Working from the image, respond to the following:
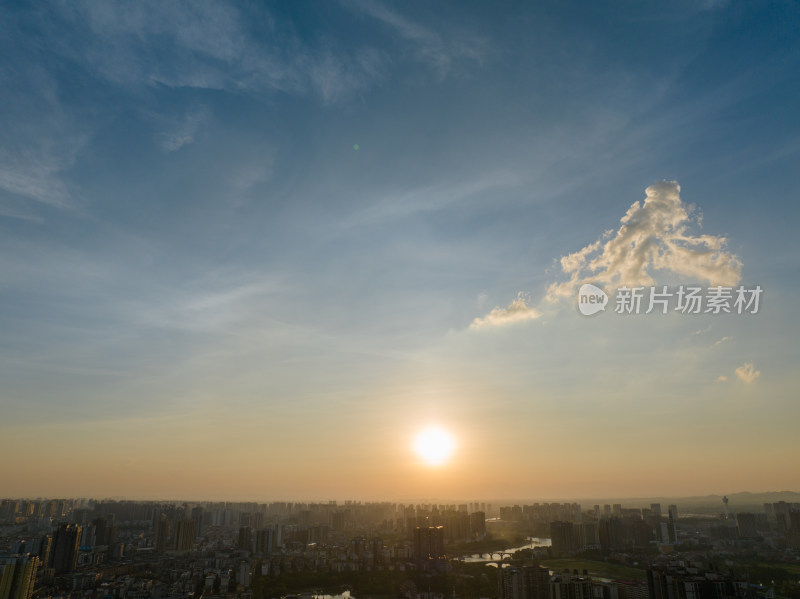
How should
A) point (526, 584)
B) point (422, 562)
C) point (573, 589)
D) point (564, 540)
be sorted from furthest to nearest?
point (564, 540) → point (422, 562) → point (526, 584) → point (573, 589)

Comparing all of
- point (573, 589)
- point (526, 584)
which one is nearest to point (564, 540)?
point (526, 584)

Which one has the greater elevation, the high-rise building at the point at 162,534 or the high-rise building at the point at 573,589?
the high-rise building at the point at 573,589

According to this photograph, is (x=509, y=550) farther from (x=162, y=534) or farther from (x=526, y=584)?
(x=162, y=534)

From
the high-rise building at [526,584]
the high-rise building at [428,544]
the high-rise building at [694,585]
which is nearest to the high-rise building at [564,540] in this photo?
the high-rise building at [428,544]

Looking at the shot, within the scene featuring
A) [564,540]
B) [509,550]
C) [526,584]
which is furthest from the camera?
[509,550]

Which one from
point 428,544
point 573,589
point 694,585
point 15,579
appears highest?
point 694,585

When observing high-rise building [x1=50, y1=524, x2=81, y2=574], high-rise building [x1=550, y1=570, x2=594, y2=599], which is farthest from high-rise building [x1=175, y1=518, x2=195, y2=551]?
high-rise building [x1=550, y1=570, x2=594, y2=599]

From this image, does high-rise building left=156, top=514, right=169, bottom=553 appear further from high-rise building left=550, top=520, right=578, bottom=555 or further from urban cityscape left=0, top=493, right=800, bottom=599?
high-rise building left=550, top=520, right=578, bottom=555

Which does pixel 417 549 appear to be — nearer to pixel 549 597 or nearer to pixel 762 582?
pixel 549 597

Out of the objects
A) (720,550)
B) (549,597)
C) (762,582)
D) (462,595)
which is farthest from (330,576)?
(720,550)

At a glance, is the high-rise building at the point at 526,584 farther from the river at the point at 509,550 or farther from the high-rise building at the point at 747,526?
the high-rise building at the point at 747,526
